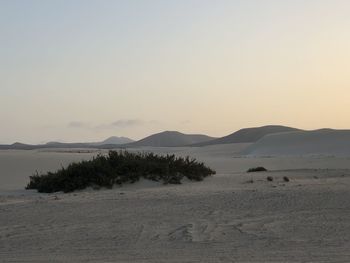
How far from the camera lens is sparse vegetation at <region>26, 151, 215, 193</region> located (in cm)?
1869

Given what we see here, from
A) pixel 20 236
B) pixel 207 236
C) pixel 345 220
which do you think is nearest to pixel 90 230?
pixel 20 236

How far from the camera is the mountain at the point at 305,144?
205 ft

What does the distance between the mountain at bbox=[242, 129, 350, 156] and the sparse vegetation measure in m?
40.5

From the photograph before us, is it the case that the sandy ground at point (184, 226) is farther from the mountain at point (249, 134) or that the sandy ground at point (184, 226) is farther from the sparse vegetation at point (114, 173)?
the mountain at point (249, 134)

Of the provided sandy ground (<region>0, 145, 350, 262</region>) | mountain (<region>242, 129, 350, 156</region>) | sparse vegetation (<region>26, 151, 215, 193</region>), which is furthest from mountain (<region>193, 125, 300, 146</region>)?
sandy ground (<region>0, 145, 350, 262</region>)

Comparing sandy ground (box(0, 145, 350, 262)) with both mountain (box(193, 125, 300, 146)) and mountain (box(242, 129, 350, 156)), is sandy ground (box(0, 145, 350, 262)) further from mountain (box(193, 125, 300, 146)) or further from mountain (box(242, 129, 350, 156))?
mountain (box(193, 125, 300, 146))

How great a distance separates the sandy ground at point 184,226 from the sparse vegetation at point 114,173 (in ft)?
6.04

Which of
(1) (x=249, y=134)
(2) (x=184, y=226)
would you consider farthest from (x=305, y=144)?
(1) (x=249, y=134)

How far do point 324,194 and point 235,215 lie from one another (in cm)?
364

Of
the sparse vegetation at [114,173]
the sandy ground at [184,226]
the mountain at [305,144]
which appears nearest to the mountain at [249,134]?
the mountain at [305,144]

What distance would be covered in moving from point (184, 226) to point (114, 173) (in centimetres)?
886

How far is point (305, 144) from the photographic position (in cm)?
6838

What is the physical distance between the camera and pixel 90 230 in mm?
10430

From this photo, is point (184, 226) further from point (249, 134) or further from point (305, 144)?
point (249, 134)
